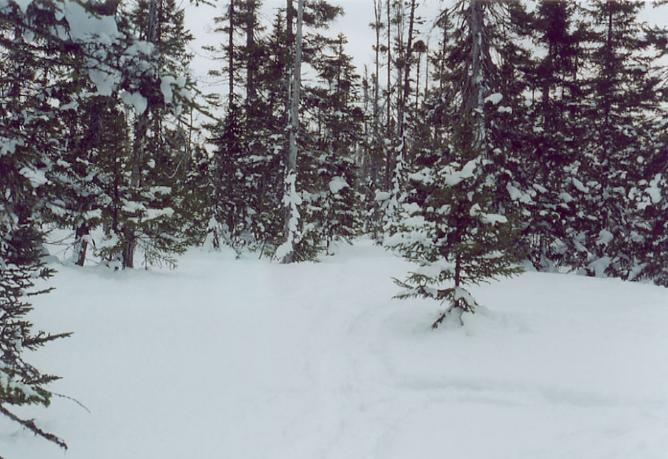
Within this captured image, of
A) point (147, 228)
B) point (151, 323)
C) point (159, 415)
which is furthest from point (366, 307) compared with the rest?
point (147, 228)

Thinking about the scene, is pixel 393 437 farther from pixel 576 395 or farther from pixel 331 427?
pixel 576 395

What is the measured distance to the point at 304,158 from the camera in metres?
18.3

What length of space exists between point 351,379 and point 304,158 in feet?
46.3

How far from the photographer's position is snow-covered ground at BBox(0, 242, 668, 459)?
3828 millimetres

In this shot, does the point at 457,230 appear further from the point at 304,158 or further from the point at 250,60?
the point at 250,60

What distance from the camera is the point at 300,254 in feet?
49.4

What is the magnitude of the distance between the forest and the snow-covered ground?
583 mm

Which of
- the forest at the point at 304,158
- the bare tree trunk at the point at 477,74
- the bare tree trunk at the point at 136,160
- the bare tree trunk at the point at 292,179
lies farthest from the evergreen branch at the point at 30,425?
the bare tree trunk at the point at 292,179

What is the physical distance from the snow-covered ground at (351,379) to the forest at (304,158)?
0.58 m

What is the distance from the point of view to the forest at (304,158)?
2.89 m

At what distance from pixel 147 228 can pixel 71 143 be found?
2.57 m

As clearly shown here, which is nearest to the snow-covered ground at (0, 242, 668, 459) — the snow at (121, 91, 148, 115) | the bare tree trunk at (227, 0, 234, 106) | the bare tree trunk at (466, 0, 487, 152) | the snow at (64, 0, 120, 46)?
the snow at (121, 91, 148, 115)

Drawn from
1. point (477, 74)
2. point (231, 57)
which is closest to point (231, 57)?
point (231, 57)

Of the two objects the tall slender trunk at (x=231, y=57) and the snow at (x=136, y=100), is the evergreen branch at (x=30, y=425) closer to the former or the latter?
the snow at (x=136, y=100)
